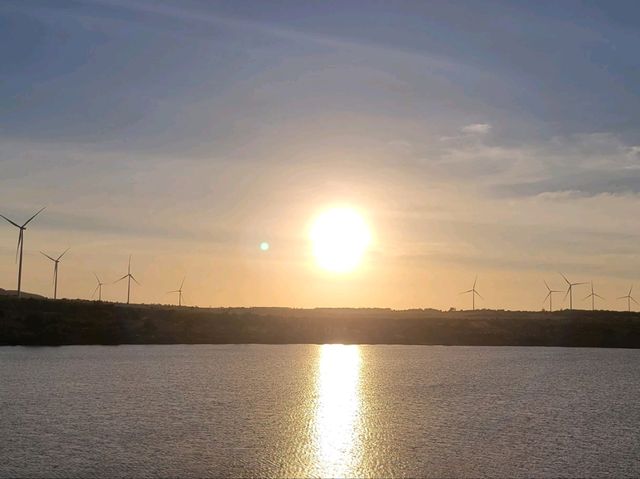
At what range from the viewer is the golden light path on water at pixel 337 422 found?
3638 cm

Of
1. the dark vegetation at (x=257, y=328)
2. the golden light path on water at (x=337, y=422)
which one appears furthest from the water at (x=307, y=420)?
the dark vegetation at (x=257, y=328)

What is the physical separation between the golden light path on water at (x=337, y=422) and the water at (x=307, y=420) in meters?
0.13

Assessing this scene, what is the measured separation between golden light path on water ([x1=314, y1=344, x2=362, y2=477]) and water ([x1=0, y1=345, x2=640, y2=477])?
0.13m

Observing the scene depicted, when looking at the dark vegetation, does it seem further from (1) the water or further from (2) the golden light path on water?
(2) the golden light path on water

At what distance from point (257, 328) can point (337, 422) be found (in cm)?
10490

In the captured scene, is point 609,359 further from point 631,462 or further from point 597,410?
point 631,462

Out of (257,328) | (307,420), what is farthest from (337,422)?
(257,328)

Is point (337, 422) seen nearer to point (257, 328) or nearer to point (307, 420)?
point (307, 420)

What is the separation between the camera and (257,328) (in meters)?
154

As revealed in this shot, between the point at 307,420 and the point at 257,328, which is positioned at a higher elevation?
the point at 257,328

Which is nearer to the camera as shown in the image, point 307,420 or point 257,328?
point 307,420

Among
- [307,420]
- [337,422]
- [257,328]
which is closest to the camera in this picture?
[337,422]

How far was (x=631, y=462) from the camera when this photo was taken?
37438 mm

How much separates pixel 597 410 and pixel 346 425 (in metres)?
20.9
